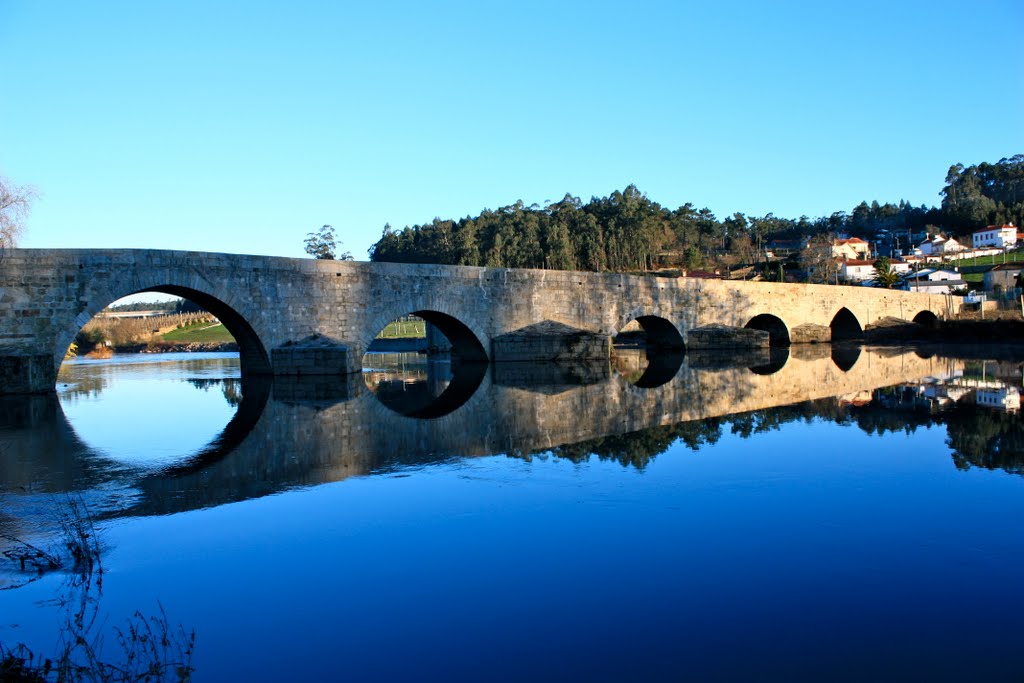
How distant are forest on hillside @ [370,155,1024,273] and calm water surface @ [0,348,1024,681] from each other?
51.1 metres

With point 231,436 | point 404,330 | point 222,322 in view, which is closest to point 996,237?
point 404,330

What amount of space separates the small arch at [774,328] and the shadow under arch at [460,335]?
16.5 m

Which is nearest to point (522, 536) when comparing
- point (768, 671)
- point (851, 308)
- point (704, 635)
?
point (704, 635)

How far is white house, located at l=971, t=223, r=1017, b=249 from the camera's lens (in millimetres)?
93375

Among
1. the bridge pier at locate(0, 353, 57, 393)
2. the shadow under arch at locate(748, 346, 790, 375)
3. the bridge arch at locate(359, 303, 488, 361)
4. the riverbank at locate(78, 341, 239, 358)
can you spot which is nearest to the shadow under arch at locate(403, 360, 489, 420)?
the bridge arch at locate(359, 303, 488, 361)

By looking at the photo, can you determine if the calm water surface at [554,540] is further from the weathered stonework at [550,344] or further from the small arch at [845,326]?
the small arch at [845,326]

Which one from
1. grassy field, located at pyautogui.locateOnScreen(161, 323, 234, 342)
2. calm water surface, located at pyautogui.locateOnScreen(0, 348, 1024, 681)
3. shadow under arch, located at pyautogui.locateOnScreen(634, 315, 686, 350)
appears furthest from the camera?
grassy field, located at pyautogui.locateOnScreen(161, 323, 234, 342)

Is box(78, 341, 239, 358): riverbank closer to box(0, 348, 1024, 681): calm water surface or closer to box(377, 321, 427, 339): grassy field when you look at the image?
box(377, 321, 427, 339): grassy field

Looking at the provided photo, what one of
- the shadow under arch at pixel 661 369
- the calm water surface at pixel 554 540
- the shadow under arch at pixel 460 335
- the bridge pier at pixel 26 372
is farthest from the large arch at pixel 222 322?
the shadow under arch at pixel 661 369

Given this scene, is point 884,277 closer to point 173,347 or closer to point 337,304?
point 173,347

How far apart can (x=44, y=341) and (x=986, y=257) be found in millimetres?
97864

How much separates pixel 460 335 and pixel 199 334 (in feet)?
142

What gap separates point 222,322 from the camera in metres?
22.3

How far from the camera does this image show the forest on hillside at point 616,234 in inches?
2525
